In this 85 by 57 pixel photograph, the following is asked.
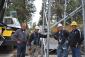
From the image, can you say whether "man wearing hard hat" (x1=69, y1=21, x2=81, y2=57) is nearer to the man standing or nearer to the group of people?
the group of people

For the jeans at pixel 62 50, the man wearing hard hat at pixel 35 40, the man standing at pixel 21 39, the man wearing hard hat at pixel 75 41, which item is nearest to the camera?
the man wearing hard hat at pixel 75 41

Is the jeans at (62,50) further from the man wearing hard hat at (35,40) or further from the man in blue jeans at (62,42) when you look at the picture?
the man wearing hard hat at (35,40)

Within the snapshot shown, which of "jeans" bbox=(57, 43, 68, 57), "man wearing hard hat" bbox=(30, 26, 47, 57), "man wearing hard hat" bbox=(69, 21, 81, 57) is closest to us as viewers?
"man wearing hard hat" bbox=(69, 21, 81, 57)

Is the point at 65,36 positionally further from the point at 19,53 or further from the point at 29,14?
the point at 29,14

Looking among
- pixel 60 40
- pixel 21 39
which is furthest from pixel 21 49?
pixel 60 40

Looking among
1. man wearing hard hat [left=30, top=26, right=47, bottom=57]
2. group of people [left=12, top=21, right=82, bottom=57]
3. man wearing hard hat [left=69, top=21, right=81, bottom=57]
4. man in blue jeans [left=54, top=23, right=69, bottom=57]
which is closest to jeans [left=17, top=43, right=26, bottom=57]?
group of people [left=12, top=21, right=82, bottom=57]

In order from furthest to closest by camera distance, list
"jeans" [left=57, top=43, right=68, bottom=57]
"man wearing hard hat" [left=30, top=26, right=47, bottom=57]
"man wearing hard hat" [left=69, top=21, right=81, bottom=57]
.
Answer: "man wearing hard hat" [left=30, top=26, right=47, bottom=57]
"jeans" [left=57, top=43, right=68, bottom=57]
"man wearing hard hat" [left=69, top=21, right=81, bottom=57]

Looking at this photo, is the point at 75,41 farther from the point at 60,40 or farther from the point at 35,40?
the point at 35,40

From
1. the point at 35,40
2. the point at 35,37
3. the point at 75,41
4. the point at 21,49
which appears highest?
the point at 75,41

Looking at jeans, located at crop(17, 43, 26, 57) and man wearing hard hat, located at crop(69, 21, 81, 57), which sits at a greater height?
man wearing hard hat, located at crop(69, 21, 81, 57)

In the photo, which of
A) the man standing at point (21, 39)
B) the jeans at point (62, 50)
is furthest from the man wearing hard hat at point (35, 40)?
the jeans at point (62, 50)

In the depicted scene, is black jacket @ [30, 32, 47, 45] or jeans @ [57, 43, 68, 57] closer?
jeans @ [57, 43, 68, 57]

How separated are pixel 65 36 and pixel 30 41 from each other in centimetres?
189

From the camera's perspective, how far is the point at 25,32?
50.5 ft
